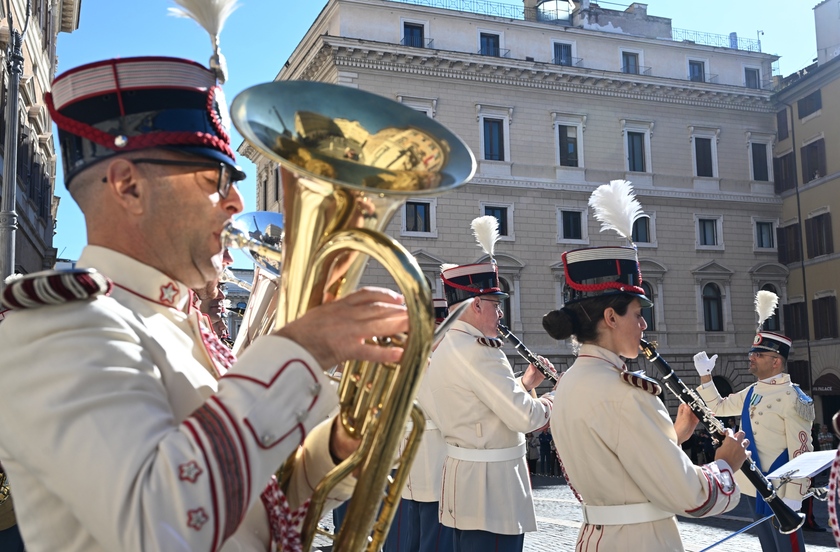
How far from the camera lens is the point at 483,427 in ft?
18.4

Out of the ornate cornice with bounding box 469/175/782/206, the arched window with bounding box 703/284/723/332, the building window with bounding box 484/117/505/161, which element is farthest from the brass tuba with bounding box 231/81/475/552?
the arched window with bounding box 703/284/723/332

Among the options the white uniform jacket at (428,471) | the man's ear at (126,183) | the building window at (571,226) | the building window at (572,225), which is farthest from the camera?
the building window at (572,225)

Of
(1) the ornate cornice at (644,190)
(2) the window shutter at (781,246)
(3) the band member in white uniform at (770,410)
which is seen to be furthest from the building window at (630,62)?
(3) the band member in white uniform at (770,410)

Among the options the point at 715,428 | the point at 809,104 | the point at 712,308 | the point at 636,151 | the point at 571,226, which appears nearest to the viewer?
the point at 715,428

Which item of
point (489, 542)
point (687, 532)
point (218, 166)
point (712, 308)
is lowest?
point (687, 532)

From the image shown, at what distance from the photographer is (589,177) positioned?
30484mm

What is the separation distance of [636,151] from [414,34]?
30.4 feet

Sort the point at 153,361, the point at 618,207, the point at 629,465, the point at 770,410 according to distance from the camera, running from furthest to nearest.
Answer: the point at 770,410, the point at 618,207, the point at 629,465, the point at 153,361

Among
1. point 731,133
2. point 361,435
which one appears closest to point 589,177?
point 731,133

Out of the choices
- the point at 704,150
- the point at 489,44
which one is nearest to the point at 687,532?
the point at 489,44

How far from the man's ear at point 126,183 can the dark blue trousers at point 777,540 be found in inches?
225

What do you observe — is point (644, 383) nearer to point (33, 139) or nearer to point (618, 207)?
point (618, 207)

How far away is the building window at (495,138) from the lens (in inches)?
1157

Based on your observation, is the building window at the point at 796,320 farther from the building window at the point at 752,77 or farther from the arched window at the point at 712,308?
the building window at the point at 752,77
